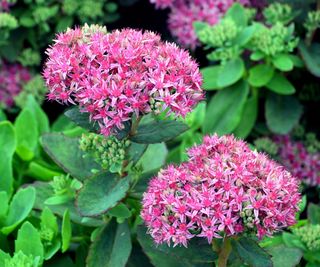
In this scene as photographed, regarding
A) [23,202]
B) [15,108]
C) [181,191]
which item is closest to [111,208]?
[181,191]

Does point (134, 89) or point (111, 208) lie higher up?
point (134, 89)

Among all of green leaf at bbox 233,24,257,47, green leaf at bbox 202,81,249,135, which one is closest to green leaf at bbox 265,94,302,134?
green leaf at bbox 202,81,249,135

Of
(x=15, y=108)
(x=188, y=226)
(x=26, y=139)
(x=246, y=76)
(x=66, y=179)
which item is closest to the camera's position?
(x=188, y=226)

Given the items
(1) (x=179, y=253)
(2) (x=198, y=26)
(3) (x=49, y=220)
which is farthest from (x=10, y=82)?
(1) (x=179, y=253)

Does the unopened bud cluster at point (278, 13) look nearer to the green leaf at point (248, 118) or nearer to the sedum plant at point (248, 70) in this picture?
the sedum plant at point (248, 70)

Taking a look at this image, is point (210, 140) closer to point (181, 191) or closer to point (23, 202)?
point (181, 191)

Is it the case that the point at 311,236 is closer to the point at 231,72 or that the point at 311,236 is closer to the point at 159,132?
the point at 159,132

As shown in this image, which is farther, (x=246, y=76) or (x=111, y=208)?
(x=246, y=76)
